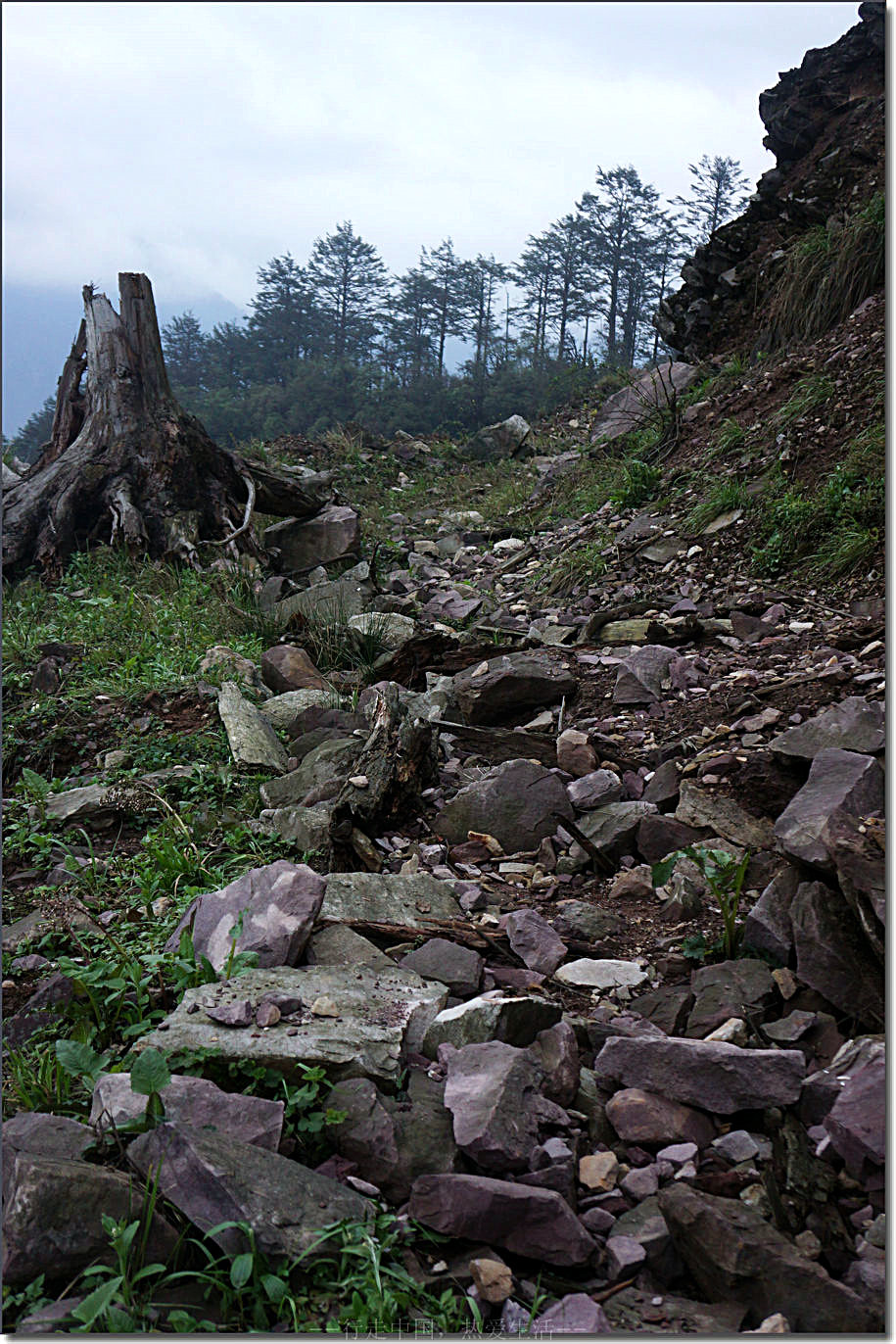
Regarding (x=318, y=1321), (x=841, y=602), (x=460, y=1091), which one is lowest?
(x=318, y=1321)

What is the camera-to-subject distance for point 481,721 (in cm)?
365

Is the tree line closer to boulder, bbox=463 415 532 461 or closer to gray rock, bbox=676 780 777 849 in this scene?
boulder, bbox=463 415 532 461

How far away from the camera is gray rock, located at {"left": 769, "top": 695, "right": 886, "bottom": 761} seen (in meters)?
2.32

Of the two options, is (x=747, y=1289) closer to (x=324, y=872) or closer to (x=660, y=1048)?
(x=660, y=1048)

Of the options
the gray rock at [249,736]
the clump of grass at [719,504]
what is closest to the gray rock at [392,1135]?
the gray rock at [249,736]

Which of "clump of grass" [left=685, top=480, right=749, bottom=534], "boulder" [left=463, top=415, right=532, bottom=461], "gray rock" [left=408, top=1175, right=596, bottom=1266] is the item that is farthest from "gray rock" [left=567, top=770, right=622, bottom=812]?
"boulder" [left=463, top=415, right=532, bottom=461]

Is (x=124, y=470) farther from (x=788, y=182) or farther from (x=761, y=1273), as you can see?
(x=761, y=1273)

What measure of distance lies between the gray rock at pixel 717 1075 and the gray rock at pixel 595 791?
125 centimetres

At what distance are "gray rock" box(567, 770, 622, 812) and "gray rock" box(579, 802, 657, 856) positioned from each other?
61mm

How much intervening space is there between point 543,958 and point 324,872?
0.80 m

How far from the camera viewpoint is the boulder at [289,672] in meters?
4.36

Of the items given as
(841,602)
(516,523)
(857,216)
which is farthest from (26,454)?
(841,602)

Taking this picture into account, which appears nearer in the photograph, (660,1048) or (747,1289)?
(747,1289)

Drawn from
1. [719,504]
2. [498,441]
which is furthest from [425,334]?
[719,504]
